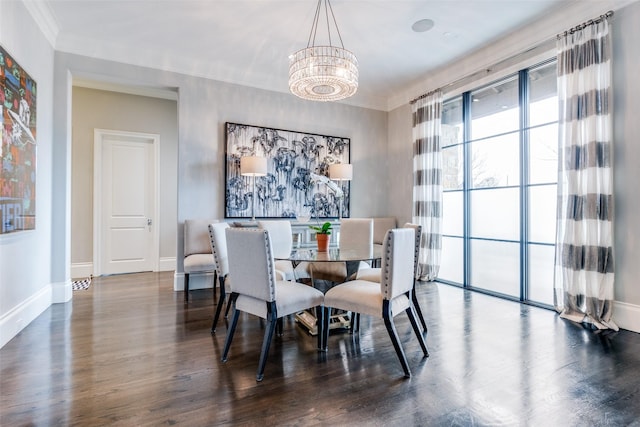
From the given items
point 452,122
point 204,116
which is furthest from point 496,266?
point 204,116

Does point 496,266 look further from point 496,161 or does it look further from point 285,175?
point 285,175

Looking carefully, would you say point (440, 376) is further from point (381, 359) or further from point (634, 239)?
Answer: point (634, 239)

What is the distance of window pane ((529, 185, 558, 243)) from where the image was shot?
11.5ft

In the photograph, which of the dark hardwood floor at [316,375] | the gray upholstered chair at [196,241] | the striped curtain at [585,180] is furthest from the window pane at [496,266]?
the gray upholstered chair at [196,241]

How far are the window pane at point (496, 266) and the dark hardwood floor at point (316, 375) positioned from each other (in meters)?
0.78

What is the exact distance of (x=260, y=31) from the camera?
3.62 m

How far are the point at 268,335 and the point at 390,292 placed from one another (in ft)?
2.76

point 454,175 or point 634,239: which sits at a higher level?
point 454,175

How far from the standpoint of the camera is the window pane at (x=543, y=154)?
3.52 meters

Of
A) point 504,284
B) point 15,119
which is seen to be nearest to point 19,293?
point 15,119

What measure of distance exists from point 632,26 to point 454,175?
231 cm

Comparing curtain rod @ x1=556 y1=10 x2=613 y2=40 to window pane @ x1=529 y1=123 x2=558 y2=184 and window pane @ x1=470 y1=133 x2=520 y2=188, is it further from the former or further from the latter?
window pane @ x1=470 y1=133 x2=520 y2=188

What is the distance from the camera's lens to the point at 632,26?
9.30 feet

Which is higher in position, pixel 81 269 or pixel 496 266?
pixel 496 266
